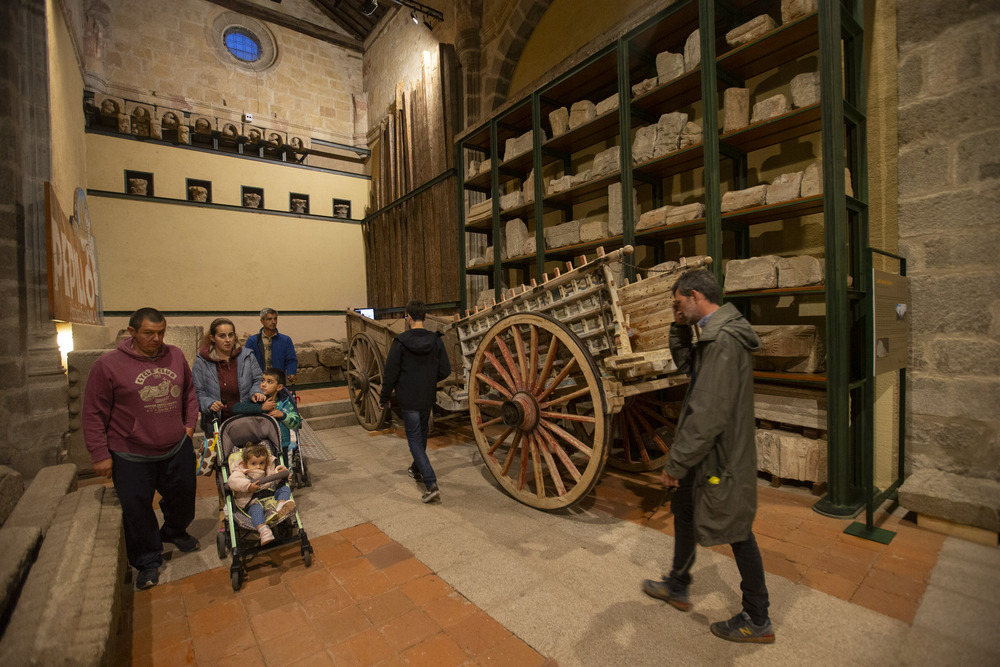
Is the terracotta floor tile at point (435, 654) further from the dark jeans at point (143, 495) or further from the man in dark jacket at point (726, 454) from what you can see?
the dark jeans at point (143, 495)

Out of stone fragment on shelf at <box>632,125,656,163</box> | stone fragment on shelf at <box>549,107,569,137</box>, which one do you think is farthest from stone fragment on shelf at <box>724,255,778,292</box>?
stone fragment on shelf at <box>549,107,569,137</box>

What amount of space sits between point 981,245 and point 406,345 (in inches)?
160

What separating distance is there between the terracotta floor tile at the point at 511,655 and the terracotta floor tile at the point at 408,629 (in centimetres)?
30

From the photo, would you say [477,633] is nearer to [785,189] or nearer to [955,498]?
[955,498]

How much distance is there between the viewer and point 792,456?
3768 mm

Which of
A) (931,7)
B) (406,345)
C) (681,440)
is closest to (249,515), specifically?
(406,345)

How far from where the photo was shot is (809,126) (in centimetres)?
399

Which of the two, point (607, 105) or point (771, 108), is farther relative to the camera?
point (607, 105)

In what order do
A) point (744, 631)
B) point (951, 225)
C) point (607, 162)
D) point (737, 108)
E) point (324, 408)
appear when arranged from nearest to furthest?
point (744, 631), point (951, 225), point (737, 108), point (607, 162), point (324, 408)

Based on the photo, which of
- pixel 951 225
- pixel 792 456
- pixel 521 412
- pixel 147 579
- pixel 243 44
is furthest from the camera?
pixel 243 44

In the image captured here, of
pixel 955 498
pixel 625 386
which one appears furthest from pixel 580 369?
pixel 955 498

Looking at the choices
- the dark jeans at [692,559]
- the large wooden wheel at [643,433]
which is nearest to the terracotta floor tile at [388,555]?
the dark jeans at [692,559]

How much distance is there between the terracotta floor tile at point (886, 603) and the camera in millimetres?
2277

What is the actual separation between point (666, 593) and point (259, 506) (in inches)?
93.7
